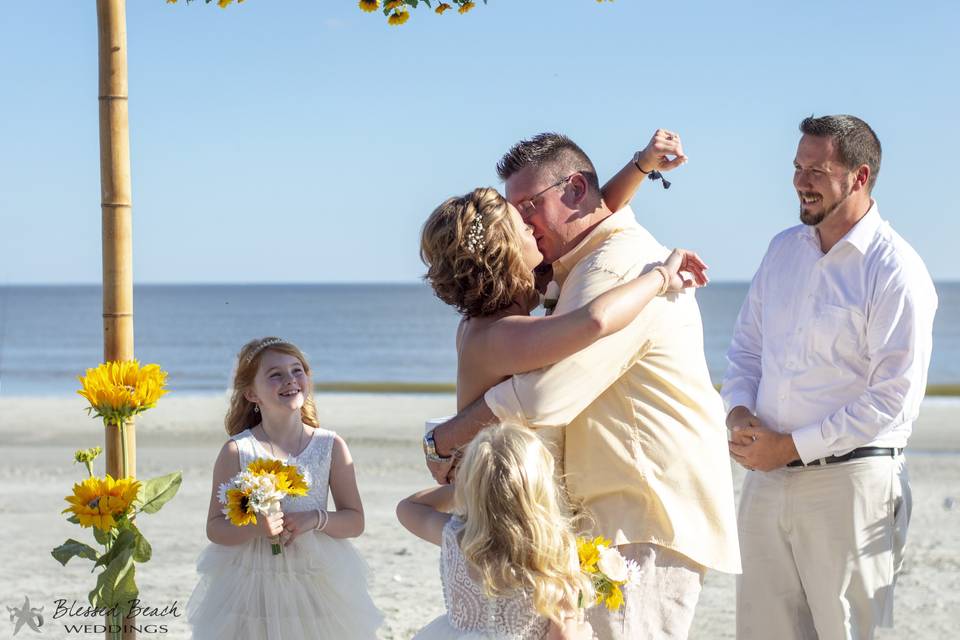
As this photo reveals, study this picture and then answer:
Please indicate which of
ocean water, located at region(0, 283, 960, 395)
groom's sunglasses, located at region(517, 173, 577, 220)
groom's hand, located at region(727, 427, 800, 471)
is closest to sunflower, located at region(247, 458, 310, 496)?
groom's sunglasses, located at region(517, 173, 577, 220)

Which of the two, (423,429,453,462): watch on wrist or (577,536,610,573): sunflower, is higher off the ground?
(423,429,453,462): watch on wrist

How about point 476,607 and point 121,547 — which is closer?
point 476,607

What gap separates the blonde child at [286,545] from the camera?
4.40 meters

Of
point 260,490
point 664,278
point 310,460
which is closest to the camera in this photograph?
point 664,278

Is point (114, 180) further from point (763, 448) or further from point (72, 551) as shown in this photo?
point (763, 448)

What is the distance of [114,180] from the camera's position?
349cm

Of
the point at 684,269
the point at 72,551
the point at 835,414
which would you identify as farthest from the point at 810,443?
the point at 72,551

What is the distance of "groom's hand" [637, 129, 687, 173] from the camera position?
3.24 meters

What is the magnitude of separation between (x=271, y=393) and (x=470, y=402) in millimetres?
1994

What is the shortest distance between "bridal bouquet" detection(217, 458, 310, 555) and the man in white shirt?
160 centimetres

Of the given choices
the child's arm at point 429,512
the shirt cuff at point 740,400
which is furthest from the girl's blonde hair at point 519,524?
the shirt cuff at point 740,400

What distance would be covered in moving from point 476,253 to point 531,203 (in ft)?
0.99

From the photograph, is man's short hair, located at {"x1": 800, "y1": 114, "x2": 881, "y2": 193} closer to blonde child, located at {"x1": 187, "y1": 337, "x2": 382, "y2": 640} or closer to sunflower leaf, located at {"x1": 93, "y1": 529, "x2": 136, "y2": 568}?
blonde child, located at {"x1": 187, "y1": 337, "x2": 382, "y2": 640}

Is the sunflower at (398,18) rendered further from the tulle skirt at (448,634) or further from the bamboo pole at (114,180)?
the tulle skirt at (448,634)
